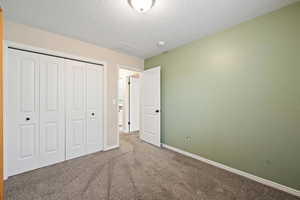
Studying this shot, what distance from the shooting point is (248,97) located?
189 centimetres

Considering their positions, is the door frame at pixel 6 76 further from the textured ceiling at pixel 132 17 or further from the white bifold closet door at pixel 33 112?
the textured ceiling at pixel 132 17

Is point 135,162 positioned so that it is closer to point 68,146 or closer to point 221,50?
point 68,146

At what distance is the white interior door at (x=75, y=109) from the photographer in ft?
7.94

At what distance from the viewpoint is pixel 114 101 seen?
9.98 ft

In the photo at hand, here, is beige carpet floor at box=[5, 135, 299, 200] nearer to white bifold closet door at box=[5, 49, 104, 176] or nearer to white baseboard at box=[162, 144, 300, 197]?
white baseboard at box=[162, 144, 300, 197]

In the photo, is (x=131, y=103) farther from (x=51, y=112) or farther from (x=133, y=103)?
(x=51, y=112)

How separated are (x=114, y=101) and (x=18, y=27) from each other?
2054 mm

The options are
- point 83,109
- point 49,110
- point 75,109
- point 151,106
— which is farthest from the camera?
point 151,106

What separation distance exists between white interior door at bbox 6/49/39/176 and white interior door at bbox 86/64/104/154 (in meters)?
0.84

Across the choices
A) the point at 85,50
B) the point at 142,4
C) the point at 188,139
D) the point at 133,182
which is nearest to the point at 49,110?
the point at 85,50

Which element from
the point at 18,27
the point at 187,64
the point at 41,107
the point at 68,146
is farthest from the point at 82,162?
the point at 187,64

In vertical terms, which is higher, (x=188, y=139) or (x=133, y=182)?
(x=188, y=139)

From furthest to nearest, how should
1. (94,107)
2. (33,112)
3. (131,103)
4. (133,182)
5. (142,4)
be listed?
1. (131,103)
2. (94,107)
3. (33,112)
4. (133,182)
5. (142,4)

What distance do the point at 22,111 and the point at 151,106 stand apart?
2560 mm
